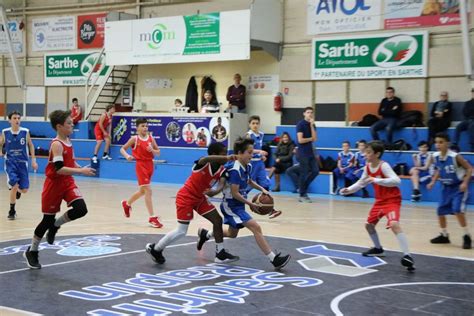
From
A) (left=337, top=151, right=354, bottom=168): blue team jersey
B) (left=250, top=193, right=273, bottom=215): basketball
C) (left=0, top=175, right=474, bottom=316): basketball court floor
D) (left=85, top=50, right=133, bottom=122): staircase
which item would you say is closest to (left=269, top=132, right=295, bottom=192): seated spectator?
(left=337, top=151, right=354, bottom=168): blue team jersey

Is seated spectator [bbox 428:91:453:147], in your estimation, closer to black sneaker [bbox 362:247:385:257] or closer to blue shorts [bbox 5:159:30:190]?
black sneaker [bbox 362:247:385:257]

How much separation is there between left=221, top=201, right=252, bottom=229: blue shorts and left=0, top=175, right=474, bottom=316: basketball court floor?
0.49 m

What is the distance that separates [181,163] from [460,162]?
514 inches

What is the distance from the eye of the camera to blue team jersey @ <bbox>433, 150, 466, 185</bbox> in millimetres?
10172

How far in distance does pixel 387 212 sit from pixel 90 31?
67.5ft

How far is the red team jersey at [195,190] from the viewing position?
835 centimetres

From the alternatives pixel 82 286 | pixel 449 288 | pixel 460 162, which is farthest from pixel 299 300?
pixel 460 162

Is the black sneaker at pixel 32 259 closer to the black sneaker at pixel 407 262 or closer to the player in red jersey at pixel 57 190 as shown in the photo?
the player in red jersey at pixel 57 190

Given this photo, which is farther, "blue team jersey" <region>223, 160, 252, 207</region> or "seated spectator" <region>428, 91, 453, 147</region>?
"seated spectator" <region>428, 91, 453, 147</region>

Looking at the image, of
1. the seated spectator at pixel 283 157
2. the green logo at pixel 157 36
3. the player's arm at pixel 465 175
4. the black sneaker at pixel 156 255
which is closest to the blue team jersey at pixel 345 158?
the seated spectator at pixel 283 157

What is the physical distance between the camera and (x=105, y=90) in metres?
25.9

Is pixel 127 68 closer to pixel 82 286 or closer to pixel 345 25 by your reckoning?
pixel 345 25

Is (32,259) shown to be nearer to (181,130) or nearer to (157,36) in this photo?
(181,130)

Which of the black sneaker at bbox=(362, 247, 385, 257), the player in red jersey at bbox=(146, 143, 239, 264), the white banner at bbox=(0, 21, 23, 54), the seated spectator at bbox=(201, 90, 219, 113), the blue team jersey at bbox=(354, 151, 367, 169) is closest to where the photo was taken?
the player in red jersey at bbox=(146, 143, 239, 264)
